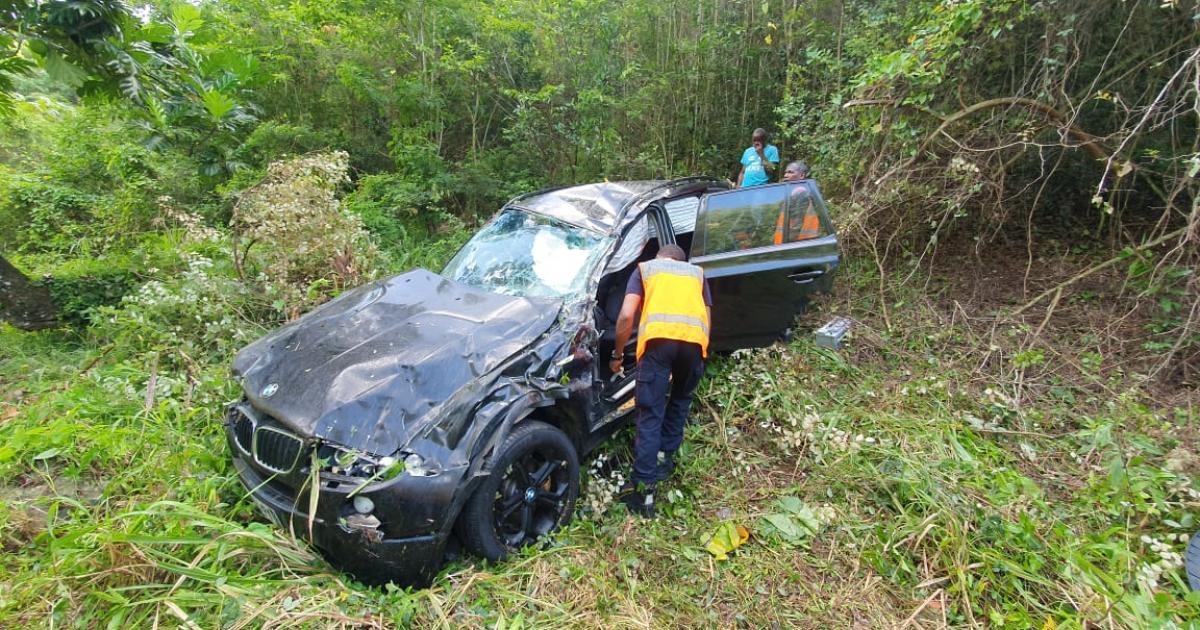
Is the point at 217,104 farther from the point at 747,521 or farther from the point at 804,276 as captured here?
the point at 747,521

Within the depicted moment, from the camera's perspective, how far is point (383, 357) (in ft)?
8.25

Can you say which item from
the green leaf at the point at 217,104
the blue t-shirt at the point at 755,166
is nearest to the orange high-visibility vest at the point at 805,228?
the blue t-shirt at the point at 755,166

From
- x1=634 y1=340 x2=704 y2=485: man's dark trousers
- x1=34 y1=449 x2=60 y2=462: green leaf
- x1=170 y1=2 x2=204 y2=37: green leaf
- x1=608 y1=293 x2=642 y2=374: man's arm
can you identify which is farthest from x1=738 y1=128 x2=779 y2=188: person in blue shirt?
x1=34 y1=449 x2=60 y2=462: green leaf

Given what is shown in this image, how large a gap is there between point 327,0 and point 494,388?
288 inches

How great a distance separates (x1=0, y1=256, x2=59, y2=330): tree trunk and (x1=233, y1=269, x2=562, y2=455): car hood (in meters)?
3.31

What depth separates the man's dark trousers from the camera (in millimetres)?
2857

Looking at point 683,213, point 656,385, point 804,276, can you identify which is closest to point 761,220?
point 804,276

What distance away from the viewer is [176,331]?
160 inches

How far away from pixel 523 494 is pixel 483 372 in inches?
24.8

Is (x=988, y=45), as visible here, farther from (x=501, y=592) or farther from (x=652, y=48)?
(x=501, y=592)

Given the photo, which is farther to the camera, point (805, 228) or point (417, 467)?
point (805, 228)

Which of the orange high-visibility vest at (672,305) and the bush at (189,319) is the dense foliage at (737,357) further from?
the orange high-visibility vest at (672,305)

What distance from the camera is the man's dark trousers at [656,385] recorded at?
2857 mm

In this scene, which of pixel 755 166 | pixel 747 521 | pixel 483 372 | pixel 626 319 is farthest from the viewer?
pixel 755 166
